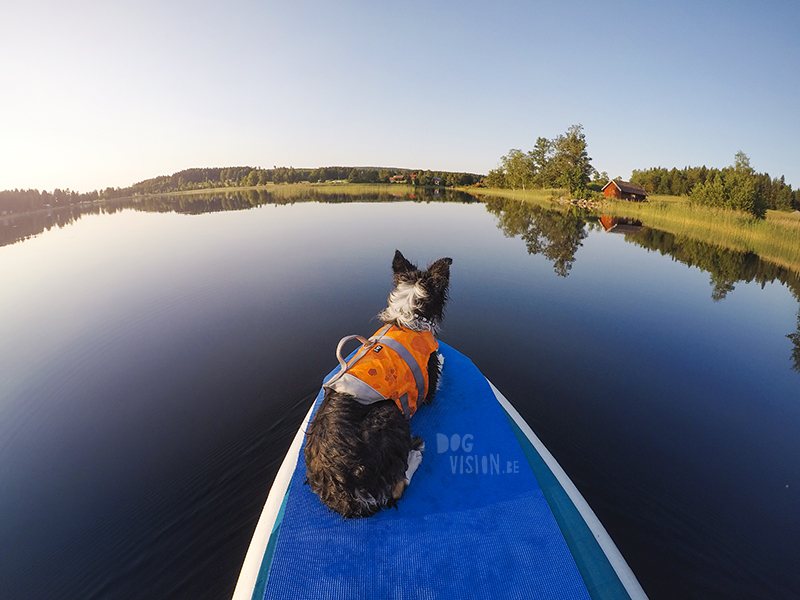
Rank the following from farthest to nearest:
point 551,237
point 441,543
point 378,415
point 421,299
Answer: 1. point 551,237
2. point 421,299
3. point 378,415
4. point 441,543

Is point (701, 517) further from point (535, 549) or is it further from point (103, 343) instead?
point (103, 343)

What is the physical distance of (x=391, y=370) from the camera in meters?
2.99

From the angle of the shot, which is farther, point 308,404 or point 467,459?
point 308,404

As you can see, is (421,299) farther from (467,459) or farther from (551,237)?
(551,237)

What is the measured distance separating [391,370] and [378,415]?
1.57 ft

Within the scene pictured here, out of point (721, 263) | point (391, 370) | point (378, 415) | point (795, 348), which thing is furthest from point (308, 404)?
point (721, 263)

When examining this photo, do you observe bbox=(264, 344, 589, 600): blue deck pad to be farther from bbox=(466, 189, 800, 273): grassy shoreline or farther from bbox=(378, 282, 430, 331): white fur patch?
bbox=(466, 189, 800, 273): grassy shoreline

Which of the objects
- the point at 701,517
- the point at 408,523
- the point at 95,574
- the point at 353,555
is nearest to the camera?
the point at 353,555

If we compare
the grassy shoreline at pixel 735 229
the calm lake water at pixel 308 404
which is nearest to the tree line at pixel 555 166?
the grassy shoreline at pixel 735 229

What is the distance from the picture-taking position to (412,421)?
3.53 m

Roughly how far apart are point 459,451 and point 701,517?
254cm

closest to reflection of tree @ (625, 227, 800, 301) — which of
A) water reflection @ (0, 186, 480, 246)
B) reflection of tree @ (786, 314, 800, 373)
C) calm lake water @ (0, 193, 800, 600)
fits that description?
calm lake water @ (0, 193, 800, 600)

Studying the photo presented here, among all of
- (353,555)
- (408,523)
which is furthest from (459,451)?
(353,555)

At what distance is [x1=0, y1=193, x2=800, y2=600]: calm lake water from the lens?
2.86 meters
